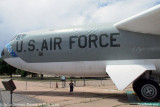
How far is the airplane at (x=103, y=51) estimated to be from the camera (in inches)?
393

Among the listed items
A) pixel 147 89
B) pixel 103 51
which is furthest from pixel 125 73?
pixel 103 51

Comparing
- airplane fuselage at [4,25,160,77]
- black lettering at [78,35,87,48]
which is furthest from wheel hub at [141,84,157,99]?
black lettering at [78,35,87,48]

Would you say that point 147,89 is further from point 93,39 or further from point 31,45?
point 31,45

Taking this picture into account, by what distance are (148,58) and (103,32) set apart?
10.3 ft

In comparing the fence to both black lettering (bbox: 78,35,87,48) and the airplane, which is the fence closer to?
the airplane

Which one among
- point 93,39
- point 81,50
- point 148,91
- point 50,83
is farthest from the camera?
point 50,83

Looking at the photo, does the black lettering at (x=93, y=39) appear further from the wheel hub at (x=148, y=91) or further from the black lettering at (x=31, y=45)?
the black lettering at (x=31, y=45)

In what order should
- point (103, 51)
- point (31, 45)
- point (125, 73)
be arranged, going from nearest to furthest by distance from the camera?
point (125, 73) < point (103, 51) < point (31, 45)

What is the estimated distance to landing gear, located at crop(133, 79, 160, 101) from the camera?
9805mm

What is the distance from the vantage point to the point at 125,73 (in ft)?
32.9

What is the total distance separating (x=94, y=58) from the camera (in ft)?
37.9

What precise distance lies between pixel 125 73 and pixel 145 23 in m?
2.97

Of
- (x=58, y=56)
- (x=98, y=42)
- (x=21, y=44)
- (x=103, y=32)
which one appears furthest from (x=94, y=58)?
(x=21, y=44)

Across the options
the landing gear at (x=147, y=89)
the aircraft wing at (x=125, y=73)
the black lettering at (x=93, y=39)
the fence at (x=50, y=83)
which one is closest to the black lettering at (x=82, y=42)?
the black lettering at (x=93, y=39)
